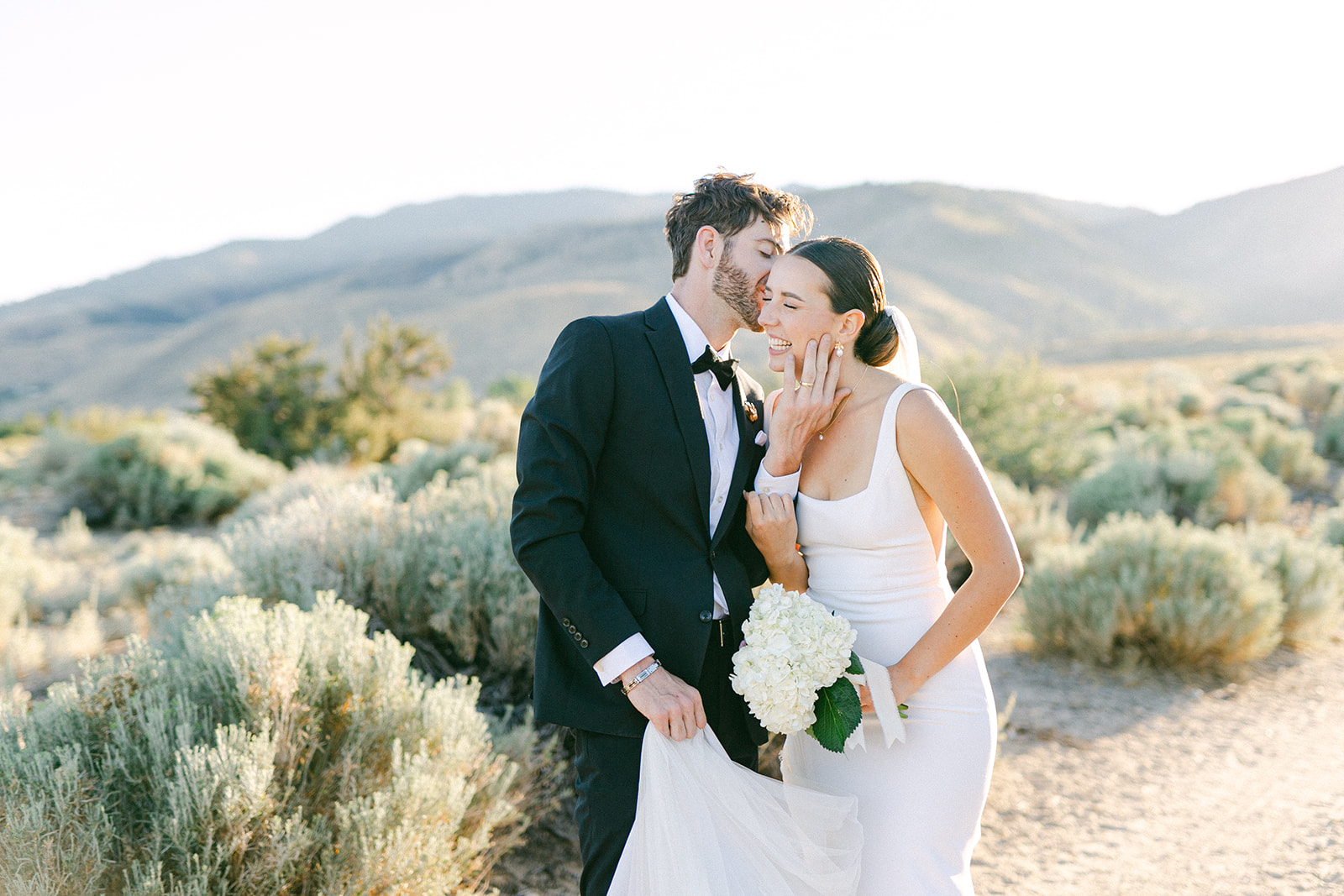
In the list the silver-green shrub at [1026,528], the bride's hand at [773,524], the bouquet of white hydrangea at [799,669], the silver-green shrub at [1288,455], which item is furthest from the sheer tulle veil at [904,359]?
the silver-green shrub at [1288,455]

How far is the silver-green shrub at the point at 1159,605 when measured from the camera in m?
6.32

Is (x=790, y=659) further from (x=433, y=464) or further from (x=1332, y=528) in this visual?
(x=1332, y=528)

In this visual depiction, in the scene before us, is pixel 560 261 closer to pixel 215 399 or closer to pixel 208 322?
pixel 208 322

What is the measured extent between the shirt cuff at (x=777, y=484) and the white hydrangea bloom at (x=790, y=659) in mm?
386

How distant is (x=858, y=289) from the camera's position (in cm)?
254

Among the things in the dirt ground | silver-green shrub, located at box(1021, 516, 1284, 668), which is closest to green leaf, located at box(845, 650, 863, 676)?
the dirt ground

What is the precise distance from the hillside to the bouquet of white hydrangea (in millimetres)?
34701

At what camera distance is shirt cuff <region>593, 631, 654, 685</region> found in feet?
7.38

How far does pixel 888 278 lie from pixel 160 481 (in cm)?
5802

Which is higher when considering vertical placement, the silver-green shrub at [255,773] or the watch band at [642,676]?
the watch band at [642,676]

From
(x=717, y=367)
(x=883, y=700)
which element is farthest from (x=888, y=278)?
(x=883, y=700)

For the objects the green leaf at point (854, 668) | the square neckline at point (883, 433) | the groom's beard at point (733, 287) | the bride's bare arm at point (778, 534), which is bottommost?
the green leaf at point (854, 668)

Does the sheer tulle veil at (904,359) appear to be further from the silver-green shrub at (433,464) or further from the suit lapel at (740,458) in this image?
the silver-green shrub at (433,464)

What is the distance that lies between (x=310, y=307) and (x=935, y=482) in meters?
82.2
